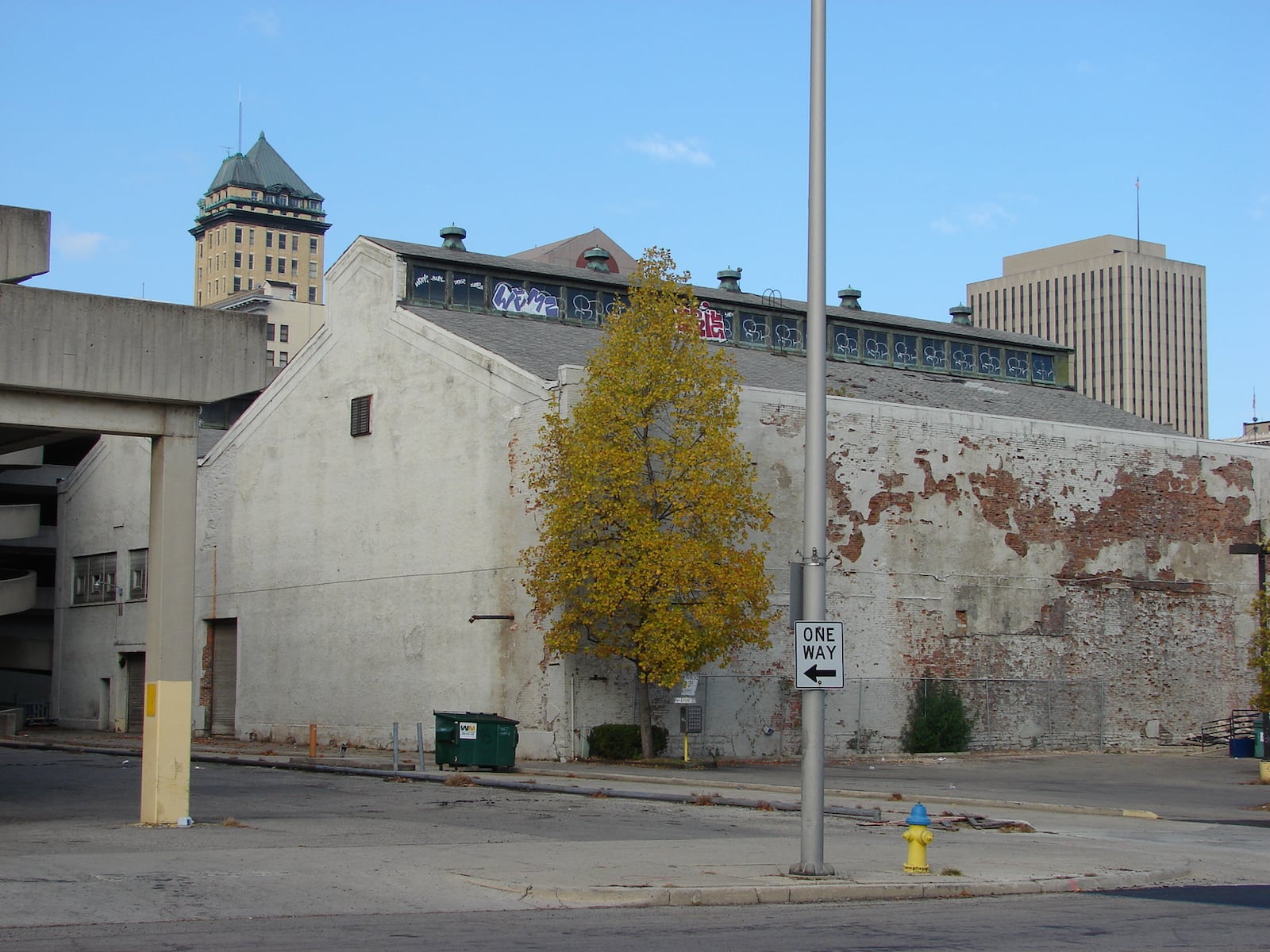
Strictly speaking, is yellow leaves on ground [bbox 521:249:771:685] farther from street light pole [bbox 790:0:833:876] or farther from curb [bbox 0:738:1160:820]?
street light pole [bbox 790:0:833:876]

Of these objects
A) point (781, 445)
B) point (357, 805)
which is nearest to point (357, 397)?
point (781, 445)

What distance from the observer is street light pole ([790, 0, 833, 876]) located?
1504cm

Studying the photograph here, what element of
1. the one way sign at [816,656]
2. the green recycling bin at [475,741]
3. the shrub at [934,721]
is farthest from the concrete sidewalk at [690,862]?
the shrub at [934,721]

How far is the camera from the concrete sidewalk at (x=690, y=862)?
45.6ft

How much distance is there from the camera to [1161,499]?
4581 centimetres

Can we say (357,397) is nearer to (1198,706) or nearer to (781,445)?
(781,445)

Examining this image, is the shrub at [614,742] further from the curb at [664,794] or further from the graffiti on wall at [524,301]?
the graffiti on wall at [524,301]

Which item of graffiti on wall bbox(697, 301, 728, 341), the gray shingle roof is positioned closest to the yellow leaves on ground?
the gray shingle roof

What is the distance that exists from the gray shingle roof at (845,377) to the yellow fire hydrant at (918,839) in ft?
72.3

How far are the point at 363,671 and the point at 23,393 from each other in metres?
22.6

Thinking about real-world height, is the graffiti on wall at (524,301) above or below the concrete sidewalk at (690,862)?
above

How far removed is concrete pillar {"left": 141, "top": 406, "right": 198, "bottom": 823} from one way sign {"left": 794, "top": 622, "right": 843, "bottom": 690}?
8.46 meters

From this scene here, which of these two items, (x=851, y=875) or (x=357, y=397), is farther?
(x=357, y=397)

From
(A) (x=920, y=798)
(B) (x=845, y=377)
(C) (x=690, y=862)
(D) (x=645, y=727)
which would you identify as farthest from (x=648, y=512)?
(C) (x=690, y=862)
